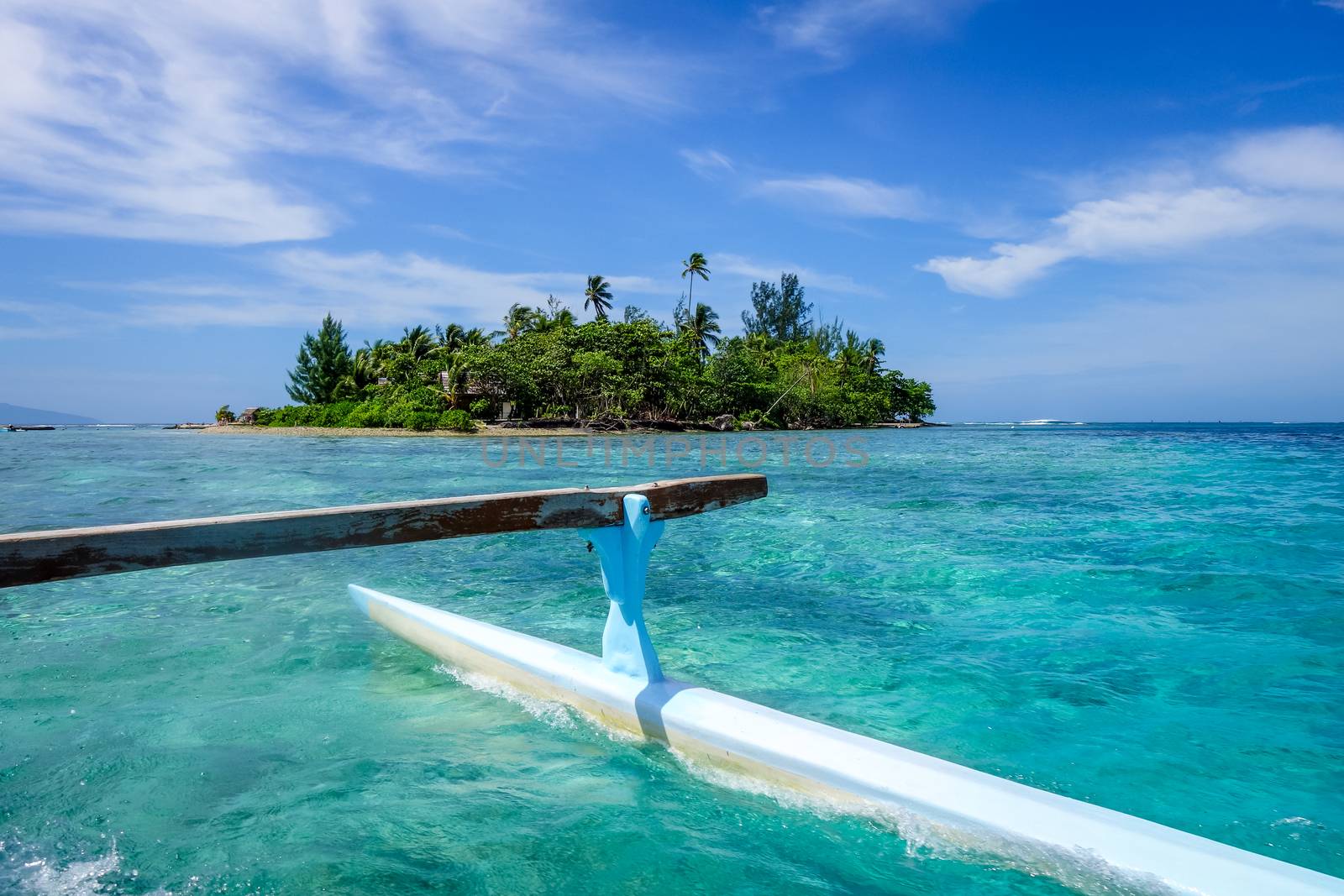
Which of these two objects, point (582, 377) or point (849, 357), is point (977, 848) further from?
point (849, 357)

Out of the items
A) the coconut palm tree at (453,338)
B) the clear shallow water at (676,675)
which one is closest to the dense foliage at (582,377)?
the coconut palm tree at (453,338)

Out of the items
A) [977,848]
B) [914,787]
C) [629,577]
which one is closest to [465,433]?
[629,577]

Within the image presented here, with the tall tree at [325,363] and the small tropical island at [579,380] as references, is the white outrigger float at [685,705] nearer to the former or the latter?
the small tropical island at [579,380]

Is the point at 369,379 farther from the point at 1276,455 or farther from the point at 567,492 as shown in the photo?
the point at 567,492

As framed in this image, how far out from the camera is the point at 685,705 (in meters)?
2.93

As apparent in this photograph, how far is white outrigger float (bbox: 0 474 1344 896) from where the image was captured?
1.93 m

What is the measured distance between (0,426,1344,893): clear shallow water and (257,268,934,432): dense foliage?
112ft

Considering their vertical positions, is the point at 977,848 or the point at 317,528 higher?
the point at 317,528

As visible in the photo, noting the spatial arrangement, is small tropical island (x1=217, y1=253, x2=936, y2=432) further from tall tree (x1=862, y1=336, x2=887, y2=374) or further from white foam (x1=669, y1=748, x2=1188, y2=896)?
white foam (x1=669, y1=748, x2=1188, y2=896)

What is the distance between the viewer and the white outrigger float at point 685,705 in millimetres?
1929

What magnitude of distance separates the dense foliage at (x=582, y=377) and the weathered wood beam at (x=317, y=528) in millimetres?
38010

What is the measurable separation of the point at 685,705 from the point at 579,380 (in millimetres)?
40897

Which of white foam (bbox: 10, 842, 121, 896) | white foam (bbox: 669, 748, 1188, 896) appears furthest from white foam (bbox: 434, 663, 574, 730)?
white foam (bbox: 10, 842, 121, 896)

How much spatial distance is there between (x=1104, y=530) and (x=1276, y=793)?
693 cm
